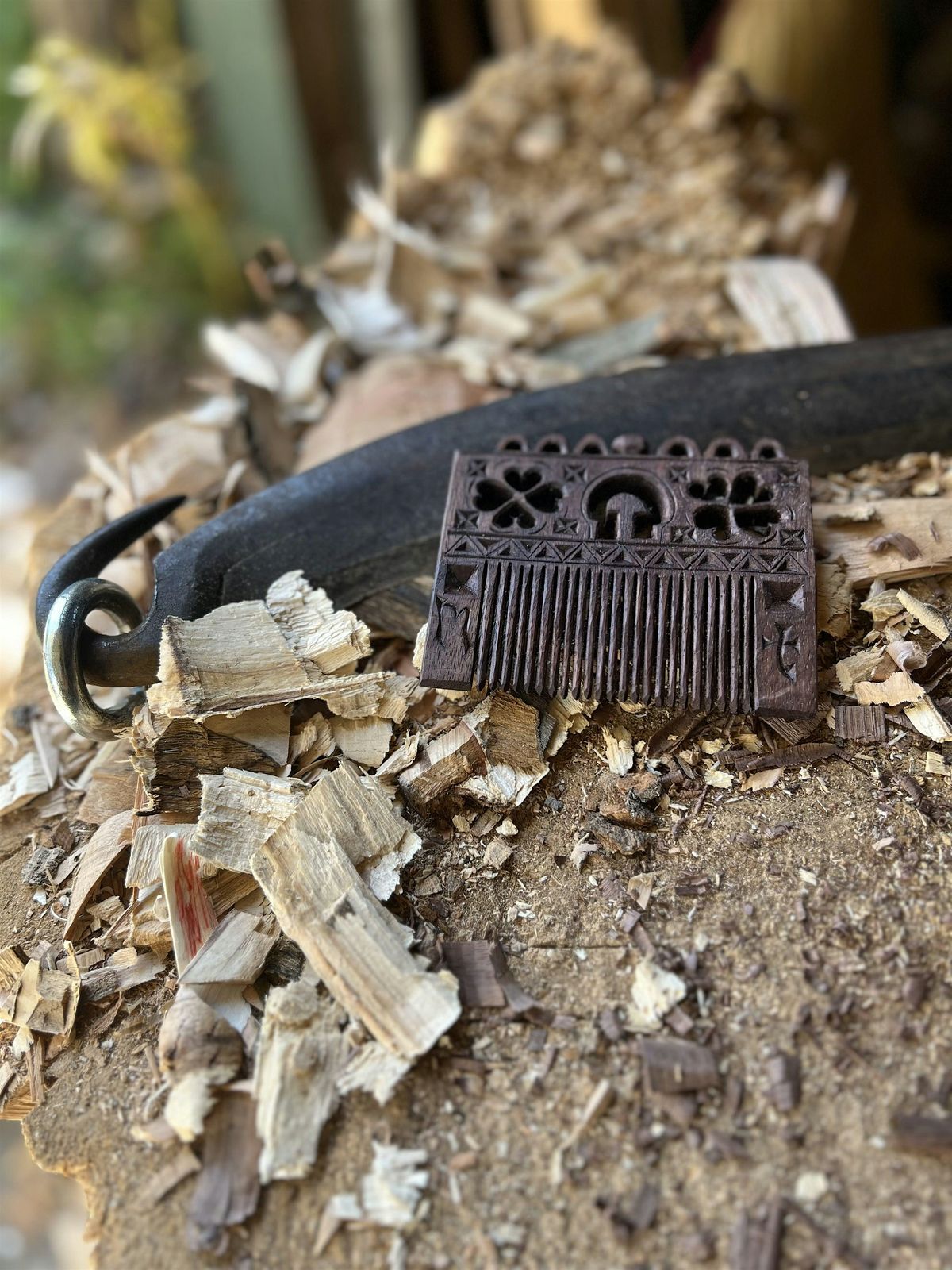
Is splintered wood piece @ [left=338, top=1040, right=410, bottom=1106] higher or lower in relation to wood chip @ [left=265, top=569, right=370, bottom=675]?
lower

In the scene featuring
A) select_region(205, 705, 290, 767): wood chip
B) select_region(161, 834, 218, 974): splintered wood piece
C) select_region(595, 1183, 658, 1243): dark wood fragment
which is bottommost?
select_region(595, 1183, 658, 1243): dark wood fragment

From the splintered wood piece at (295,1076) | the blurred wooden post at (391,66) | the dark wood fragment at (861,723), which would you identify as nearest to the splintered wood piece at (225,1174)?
the splintered wood piece at (295,1076)

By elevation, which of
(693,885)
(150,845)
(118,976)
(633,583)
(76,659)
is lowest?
(693,885)

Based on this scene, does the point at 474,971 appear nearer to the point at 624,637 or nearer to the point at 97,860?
the point at 624,637

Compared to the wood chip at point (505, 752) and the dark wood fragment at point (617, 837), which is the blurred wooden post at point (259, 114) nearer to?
the wood chip at point (505, 752)

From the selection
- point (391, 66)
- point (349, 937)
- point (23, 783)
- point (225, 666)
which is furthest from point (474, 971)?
point (391, 66)

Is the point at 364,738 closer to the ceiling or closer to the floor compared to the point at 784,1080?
closer to the ceiling

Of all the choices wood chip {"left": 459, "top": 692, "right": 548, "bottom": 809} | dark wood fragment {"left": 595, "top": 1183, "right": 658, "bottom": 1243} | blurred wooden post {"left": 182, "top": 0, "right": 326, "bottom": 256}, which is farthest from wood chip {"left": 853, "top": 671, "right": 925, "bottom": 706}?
blurred wooden post {"left": 182, "top": 0, "right": 326, "bottom": 256}

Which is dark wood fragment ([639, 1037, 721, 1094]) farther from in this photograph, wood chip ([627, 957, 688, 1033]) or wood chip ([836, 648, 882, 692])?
wood chip ([836, 648, 882, 692])
